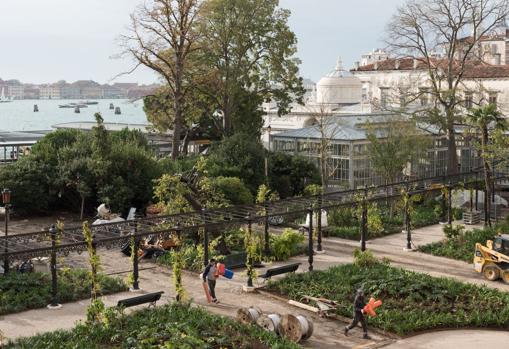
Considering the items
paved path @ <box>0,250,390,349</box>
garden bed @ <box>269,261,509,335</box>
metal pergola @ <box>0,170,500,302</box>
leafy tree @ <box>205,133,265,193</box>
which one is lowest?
paved path @ <box>0,250,390,349</box>

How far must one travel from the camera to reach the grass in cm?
2086

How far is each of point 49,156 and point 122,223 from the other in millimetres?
16254

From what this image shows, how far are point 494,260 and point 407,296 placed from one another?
495cm

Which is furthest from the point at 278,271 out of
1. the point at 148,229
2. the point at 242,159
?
the point at 242,159

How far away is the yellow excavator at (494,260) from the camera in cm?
2408

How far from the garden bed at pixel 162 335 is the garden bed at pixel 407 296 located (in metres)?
3.85

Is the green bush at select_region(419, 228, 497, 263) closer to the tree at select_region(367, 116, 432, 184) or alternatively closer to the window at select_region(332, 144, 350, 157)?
the tree at select_region(367, 116, 432, 184)

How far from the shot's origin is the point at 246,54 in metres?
49.5

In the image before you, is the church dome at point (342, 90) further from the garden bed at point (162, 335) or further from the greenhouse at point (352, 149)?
the garden bed at point (162, 335)

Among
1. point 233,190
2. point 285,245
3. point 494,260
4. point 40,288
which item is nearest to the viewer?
point 40,288

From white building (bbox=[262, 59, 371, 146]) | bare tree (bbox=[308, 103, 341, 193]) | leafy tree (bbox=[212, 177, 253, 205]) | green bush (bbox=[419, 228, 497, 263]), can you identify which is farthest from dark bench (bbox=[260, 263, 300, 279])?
white building (bbox=[262, 59, 371, 146])

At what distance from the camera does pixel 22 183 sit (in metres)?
36.8

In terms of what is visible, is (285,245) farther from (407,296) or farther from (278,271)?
(407,296)

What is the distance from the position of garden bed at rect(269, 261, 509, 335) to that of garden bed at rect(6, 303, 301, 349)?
152 inches
